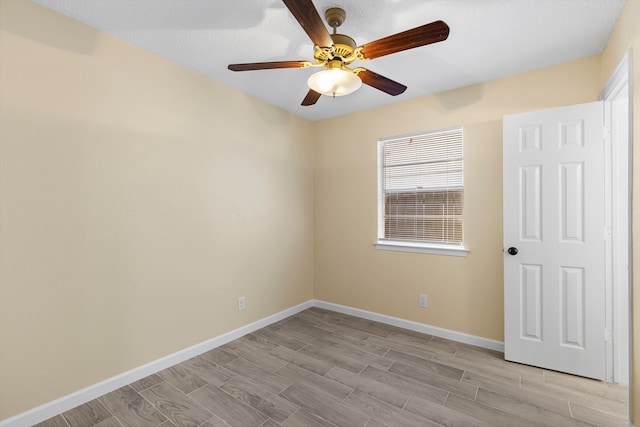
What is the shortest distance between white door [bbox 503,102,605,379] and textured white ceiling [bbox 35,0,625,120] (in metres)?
0.53

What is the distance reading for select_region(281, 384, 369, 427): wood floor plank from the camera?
72.0 inches

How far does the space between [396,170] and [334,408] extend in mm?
→ 2490

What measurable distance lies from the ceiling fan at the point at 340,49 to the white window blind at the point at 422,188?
129 cm

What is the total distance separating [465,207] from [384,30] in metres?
1.83

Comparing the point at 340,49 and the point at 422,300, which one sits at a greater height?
the point at 340,49

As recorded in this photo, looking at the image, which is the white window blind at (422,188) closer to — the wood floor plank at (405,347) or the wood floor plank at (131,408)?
the wood floor plank at (405,347)

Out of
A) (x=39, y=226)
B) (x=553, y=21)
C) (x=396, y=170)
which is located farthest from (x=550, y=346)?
(x=39, y=226)

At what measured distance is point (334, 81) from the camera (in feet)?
5.91

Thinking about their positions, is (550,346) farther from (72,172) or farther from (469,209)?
(72,172)

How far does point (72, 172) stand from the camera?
194 centimetres

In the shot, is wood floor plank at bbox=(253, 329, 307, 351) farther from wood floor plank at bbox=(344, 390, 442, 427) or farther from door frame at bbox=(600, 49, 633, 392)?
door frame at bbox=(600, 49, 633, 392)

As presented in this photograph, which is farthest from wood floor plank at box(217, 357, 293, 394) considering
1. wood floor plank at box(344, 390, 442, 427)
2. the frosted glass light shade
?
the frosted glass light shade

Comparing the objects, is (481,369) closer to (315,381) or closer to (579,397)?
(579,397)

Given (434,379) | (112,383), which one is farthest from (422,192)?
(112,383)
